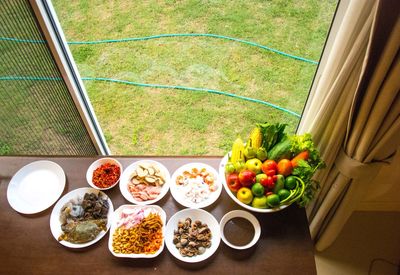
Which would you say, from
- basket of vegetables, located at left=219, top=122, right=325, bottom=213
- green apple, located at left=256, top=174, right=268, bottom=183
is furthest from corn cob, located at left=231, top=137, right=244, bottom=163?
green apple, located at left=256, top=174, right=268, bottom=183

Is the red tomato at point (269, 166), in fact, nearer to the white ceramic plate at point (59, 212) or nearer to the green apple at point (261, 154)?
the green apple at point (261, 154)

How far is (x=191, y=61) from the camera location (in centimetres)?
244

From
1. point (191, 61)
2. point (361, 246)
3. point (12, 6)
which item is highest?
point (12, 6)

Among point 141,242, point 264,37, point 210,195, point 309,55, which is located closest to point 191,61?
point 264,37

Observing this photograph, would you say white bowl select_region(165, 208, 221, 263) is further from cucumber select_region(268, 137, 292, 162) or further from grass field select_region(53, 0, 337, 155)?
grass field select_region(53, 0, 337, 155)

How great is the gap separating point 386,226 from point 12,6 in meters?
2.06

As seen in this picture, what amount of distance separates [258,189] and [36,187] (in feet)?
2.96

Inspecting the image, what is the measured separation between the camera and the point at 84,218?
1.23 metres

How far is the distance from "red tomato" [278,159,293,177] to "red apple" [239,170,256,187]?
0.10 metres

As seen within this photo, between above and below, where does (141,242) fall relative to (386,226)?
above

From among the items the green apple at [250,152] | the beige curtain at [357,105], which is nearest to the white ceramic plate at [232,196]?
the green apple at [250,152]

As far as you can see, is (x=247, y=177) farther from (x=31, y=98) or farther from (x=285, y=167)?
(x=31, y=98)

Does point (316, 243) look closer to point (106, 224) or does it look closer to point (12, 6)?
point (106, 224)

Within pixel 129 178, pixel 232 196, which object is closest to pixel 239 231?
pixel 232 196
